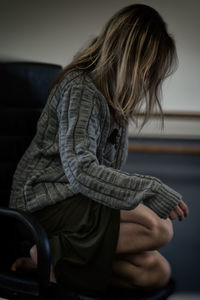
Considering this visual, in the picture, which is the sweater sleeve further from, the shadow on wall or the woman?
the shadow on wall

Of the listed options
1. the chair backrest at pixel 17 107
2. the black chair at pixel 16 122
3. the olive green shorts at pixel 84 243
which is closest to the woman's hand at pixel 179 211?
the olive green shorts at pixel 84 243

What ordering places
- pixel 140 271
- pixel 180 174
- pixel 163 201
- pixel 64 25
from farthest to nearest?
pixel 180 174 < pixel 64 25 < pixel 140 271 < pixel 163 201

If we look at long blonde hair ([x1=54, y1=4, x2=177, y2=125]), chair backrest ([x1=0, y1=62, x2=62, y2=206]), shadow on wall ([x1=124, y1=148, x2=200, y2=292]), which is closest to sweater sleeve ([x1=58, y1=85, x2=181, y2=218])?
long blonde hair ([x1=54, y1=4, x2=177, y2=125])

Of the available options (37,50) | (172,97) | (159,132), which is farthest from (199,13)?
(37,50)

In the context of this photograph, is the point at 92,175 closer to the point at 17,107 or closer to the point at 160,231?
the point at 160,231

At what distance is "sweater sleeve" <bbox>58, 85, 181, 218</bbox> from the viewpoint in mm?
994

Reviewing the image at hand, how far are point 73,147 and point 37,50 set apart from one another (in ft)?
2.86

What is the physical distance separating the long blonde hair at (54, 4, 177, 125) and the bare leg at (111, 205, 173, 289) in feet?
1.00

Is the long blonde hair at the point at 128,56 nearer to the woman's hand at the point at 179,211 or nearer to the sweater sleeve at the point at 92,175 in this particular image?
the sweater sleeve at the point at 92,175

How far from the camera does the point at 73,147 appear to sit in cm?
104

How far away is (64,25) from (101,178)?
3.26 ft

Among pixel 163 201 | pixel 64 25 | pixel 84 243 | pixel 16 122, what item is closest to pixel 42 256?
pixel 84 243

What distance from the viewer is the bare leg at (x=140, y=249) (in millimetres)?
1076

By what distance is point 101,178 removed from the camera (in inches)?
40.2
